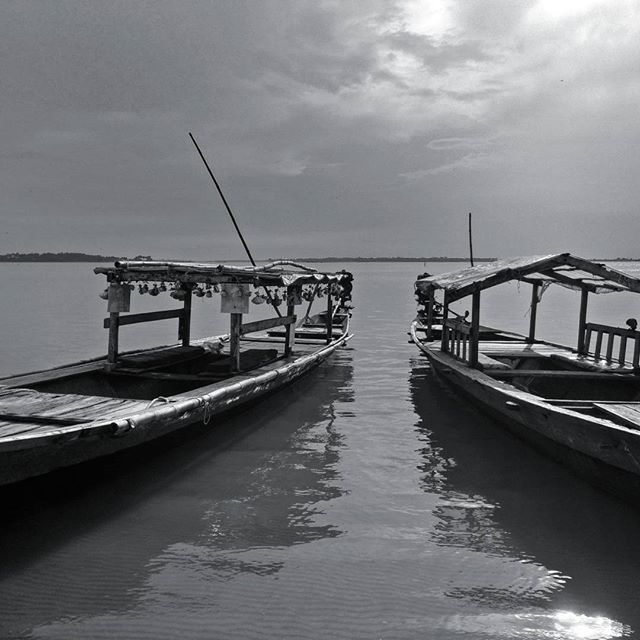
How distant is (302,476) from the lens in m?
6.92

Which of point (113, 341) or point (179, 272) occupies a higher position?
point (179, 272)

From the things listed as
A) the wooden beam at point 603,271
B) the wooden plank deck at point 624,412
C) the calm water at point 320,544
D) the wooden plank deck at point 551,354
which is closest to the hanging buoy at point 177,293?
the calm water at point 320,544

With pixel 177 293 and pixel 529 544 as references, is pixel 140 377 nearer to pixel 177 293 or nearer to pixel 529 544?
pixel 177 293

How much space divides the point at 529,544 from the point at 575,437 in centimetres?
135

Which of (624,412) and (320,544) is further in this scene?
(624,412)

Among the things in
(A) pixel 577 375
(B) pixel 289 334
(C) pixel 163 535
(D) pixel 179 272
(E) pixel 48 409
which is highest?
(D) pixel 179 272

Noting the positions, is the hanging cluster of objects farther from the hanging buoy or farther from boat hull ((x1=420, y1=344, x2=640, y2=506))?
boat hull ((x1=420, y1=344, x2=640, y2=506))

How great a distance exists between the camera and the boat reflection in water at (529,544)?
13.3ft

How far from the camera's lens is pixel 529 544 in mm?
5191

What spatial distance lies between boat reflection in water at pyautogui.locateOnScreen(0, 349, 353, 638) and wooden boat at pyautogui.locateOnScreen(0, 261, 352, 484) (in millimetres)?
551

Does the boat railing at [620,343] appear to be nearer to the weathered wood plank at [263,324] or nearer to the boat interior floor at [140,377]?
the weathered wood plank at [263,324]

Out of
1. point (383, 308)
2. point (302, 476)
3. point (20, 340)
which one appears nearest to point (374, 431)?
point (302, 476)

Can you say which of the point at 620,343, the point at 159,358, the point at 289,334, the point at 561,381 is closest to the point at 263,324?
the point at 289,334

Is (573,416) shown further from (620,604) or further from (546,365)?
(546,365)
